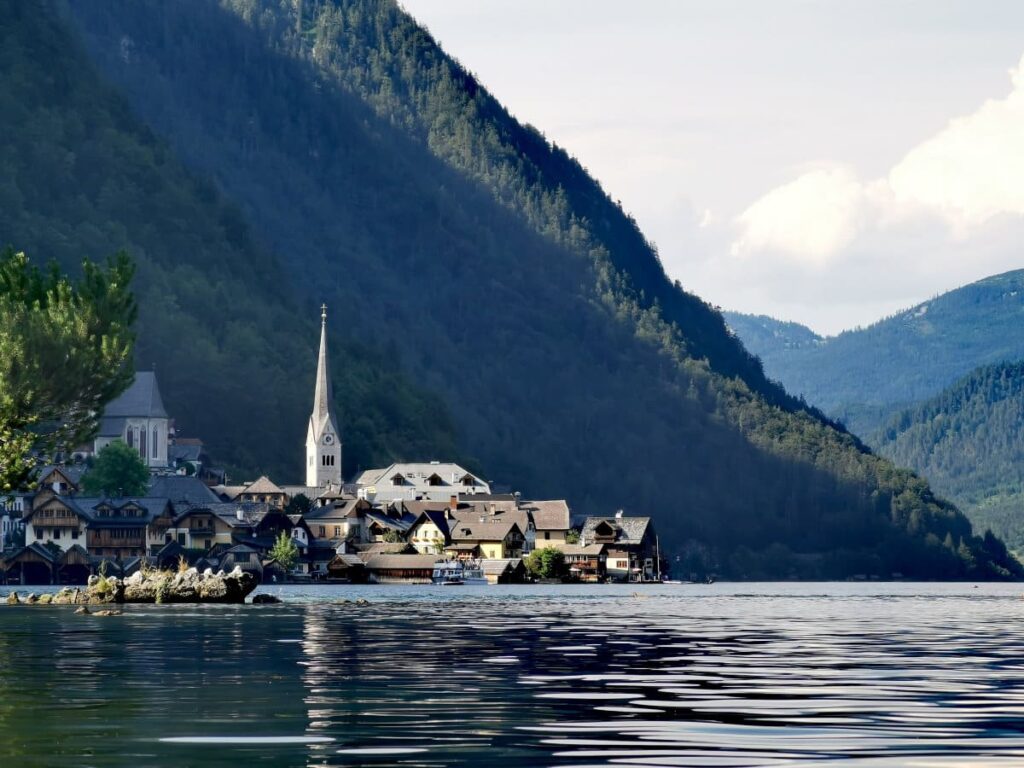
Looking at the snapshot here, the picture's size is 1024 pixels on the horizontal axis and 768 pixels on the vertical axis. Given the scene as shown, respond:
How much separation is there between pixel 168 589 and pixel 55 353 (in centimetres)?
1918

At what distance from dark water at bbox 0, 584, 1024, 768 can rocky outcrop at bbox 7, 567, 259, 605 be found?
146 ft

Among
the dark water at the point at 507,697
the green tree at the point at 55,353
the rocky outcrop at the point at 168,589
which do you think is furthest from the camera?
the rocky outcrop at the point at 168,589

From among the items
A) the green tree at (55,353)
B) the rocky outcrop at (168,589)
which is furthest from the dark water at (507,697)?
the rocky outcrop at (168,589)

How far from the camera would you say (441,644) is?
66438mm

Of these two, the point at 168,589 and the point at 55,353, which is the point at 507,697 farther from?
the point at 168,589

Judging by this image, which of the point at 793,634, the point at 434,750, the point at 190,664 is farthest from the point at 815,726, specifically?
the point at 793,634

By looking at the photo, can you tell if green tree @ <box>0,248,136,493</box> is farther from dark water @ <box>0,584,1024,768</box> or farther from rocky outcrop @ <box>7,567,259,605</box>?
dark water @ <box>0,584,1024,768</box>

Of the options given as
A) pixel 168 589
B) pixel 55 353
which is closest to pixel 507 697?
pixel 55 353

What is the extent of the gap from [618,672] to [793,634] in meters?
27.1

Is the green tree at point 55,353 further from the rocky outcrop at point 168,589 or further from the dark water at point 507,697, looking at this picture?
the dark water at point 507,697

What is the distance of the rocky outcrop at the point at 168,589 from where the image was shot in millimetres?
123438

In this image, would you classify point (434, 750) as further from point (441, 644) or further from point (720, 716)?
point (441, 644)

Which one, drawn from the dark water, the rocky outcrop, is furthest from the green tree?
the dark water

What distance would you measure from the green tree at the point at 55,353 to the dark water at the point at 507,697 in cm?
3365
